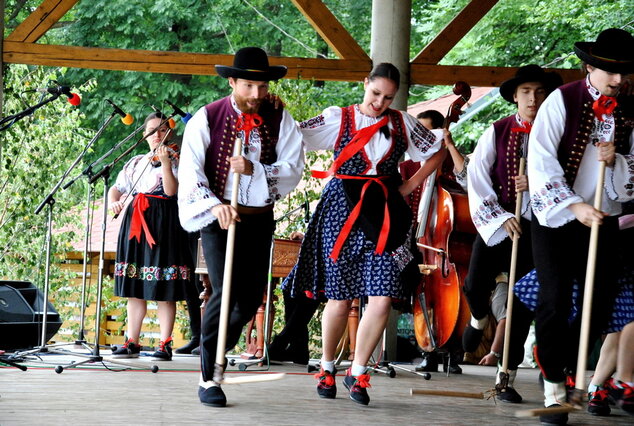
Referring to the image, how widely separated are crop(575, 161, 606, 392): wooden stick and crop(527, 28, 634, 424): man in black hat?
70mm

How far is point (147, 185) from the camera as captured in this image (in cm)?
626

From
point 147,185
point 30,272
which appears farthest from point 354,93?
point 147,185

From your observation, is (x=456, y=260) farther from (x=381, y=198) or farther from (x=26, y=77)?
(x=26, y=77)

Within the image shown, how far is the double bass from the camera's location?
5.61m

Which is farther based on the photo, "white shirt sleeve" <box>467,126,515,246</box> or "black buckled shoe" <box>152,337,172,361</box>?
"black buckled shoe" <box>152,337,172,361</box>

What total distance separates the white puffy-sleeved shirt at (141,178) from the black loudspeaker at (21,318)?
107 cm

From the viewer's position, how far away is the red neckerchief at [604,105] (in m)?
3.60

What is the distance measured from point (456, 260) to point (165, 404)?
2.40 m

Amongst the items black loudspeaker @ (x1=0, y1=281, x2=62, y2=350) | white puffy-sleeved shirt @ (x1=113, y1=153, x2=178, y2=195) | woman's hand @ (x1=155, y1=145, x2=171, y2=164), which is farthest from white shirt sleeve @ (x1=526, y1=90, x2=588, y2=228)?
black loudspeaker @ (x1=0, y1=281, x2=62, y2=350)

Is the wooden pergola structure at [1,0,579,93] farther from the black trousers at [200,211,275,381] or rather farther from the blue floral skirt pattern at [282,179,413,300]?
the black trousers at [200,211,275,381]

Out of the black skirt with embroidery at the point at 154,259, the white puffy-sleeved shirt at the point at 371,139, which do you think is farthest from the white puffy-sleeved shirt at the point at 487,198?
the black skirt with embroidery at the point at 154,259

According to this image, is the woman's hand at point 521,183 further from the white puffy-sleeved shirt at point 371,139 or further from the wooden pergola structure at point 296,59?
the wooden pergola structure at point 296,59

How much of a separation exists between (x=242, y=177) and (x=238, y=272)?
0.42 meters

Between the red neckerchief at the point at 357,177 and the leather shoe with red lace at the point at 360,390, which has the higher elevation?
the red neckerchief at the point at 357,177
